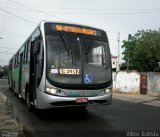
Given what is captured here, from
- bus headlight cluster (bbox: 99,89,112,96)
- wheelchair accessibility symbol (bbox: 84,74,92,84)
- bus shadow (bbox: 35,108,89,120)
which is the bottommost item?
bus shadow (bbox: 35,108,89,120)

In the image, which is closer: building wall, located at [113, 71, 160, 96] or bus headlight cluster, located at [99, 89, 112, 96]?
bus headlight cluster, located at [99, 89, 112, 96]

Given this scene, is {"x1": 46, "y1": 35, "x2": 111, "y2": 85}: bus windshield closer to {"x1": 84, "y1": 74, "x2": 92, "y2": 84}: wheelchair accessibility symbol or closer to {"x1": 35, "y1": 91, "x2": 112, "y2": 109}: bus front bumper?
{"x1": 84, "y1": 74, "x2": 92, "y2": 84}: wheelchair accessibility symbol

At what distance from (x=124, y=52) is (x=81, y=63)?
49.3 m

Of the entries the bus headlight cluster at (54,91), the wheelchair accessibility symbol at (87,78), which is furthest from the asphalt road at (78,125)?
the wheelchair accessibility symbol at (87,78)

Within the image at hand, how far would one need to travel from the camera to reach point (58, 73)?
38.9 ft

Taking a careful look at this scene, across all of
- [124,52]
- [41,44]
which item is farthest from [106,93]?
[124,52]

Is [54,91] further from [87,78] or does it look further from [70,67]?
[87,78]

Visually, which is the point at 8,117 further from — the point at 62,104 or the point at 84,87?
the point at 84,87

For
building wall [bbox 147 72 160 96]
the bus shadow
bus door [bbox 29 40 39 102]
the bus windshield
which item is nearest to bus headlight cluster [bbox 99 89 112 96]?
the bus windshield

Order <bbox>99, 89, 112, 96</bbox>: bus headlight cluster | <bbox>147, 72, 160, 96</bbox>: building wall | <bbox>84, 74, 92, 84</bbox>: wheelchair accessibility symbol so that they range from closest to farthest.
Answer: <bbox>84, 74, 92, 84</bbox>: wheelchair accessibility symbol, <bbox>99, 89, 112, 96</bbox>: bus headlight cluster, <bbox>147, 72, 160, 96</bbox>: building wall

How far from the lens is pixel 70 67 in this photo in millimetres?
12000

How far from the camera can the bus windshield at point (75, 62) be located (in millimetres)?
11906

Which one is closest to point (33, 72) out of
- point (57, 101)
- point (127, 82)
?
point (57, 101)

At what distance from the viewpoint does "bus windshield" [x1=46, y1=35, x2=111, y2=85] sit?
11906 mm
